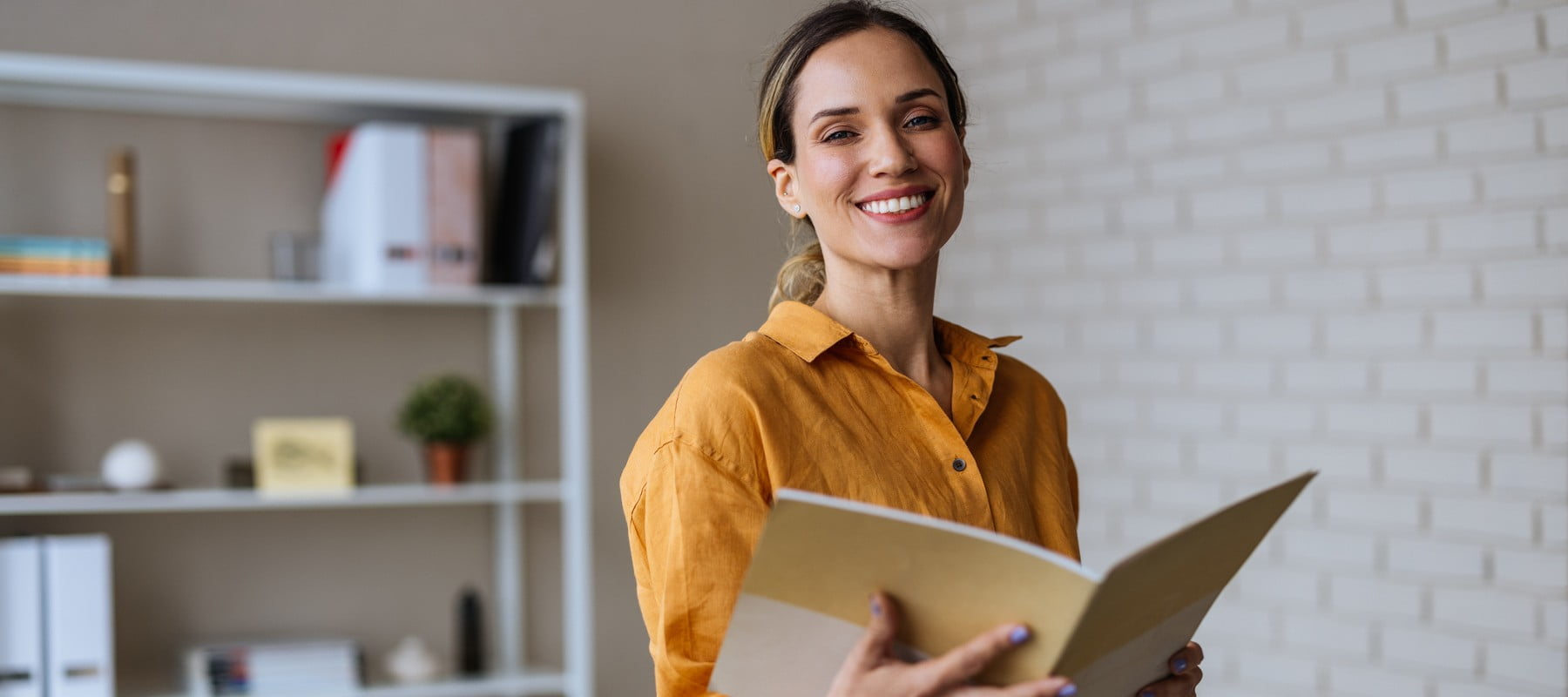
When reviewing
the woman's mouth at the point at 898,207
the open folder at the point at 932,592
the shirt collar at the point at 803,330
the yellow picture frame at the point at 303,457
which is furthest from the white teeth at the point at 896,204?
the yellow picture frame at the point at 303,457

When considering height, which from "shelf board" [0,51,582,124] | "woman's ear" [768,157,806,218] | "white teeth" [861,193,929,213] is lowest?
"white teeth" [861,193,929,213]

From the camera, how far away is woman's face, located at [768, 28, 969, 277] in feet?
3.96

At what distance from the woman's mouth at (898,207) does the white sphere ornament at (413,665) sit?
218 cm

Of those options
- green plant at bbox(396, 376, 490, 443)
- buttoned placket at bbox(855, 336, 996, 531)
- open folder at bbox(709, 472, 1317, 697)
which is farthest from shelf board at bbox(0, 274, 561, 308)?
open folder at bbox(709, 472, 1317, 697)

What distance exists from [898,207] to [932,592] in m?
0.42

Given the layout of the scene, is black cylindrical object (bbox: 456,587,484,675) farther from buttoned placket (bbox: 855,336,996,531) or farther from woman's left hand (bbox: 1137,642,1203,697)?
woman's left hand (bbox: 1137,642,1203,697)

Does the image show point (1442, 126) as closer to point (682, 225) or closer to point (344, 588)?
point (682, 225)

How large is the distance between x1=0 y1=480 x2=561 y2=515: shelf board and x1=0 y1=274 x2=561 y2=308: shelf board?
41 centimetres

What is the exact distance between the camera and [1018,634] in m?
0.89

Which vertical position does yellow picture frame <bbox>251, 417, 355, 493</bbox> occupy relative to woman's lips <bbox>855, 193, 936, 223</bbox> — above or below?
below

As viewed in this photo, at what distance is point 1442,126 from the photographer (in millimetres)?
2428

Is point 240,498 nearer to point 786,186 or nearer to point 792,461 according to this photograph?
point 786,186

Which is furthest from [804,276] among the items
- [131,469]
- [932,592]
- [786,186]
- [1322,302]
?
[131,469]

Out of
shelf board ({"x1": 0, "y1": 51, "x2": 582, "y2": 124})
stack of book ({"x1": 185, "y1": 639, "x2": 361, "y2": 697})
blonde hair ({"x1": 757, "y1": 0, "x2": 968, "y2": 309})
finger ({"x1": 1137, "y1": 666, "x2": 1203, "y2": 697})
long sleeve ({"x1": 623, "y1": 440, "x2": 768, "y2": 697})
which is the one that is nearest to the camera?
long sleeve ({"x1": 623, "y1": 440, "x2": 768, "y2": 697})
